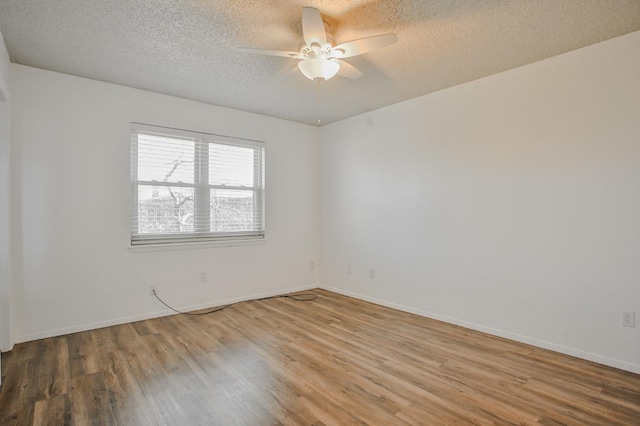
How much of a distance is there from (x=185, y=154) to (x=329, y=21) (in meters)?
2.41

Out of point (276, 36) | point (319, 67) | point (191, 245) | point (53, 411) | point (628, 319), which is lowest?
point (53, 411)

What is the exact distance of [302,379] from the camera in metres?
2.37

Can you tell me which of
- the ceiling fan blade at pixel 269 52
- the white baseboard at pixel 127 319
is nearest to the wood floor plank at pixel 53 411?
the white baseboard at pixel 127 319

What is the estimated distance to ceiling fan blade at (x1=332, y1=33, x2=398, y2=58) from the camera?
6.84ft

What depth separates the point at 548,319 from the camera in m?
2.89

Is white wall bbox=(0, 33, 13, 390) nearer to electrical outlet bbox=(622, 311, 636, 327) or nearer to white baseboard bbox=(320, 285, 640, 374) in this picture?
white baseboard bbox=(320, 285, 640, 374)

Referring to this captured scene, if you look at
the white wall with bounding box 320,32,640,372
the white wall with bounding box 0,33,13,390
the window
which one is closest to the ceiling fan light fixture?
the white wall with bounding box 320,32,640,372

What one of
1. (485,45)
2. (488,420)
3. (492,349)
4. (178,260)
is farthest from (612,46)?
(178,260)

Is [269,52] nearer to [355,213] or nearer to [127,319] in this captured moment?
[355,213]

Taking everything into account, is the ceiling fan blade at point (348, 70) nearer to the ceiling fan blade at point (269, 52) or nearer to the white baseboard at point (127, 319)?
the ceiling fan blade at point (269, 52)

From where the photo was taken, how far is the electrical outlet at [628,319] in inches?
98.1

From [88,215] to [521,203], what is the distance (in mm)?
4158

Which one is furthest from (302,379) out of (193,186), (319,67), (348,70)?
Answer: (193,186)

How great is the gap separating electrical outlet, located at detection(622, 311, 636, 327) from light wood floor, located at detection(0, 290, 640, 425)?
1.18 feet
